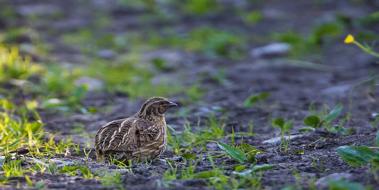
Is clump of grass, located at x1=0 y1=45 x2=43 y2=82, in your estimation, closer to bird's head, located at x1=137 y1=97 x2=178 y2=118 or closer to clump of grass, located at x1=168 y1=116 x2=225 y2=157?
clump of grass, located at x1=168 y1=116 x2=225 y2=157

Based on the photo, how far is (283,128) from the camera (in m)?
7.59

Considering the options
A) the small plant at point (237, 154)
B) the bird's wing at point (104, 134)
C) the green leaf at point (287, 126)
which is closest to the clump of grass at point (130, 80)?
the green leaf at point (287, 126)

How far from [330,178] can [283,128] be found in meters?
2.17

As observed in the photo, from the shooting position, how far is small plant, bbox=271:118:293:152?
697 cm

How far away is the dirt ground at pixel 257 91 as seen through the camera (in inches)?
235

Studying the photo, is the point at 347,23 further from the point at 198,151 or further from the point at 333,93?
the point at 198,151

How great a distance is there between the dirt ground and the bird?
0.13 m

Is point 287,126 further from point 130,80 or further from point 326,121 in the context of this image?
point 130,80

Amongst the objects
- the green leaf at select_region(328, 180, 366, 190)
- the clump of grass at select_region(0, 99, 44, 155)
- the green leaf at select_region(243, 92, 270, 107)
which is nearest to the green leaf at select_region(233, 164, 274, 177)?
the green leaf at select_region(328, 180, 366, 190)

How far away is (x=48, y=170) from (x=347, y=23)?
830cm

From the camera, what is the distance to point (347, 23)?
13.2m

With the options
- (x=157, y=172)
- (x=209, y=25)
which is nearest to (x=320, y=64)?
(x=209, y=25)

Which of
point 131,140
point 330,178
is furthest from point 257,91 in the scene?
point 330,178

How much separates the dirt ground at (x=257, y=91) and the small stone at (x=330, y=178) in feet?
0.27
